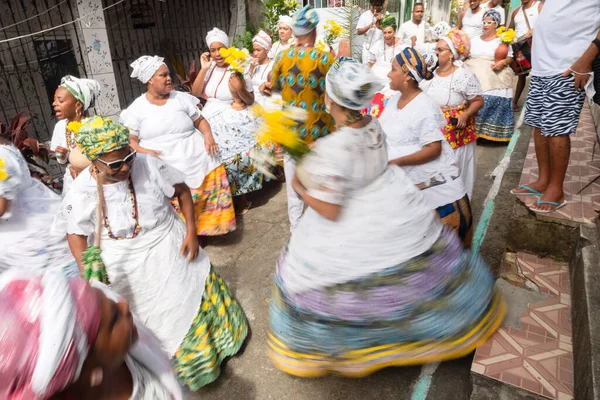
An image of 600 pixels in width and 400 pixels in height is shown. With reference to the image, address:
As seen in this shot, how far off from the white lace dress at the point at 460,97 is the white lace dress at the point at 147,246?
2533 millimetres

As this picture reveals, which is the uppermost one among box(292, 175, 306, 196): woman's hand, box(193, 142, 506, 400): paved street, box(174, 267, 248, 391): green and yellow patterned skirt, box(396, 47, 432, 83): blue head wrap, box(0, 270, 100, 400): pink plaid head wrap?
box(396, 47, 432, 83): blue head wrap

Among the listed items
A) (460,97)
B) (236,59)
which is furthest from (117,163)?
(460,97)

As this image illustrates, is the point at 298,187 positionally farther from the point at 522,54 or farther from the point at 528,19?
the point at 528,19

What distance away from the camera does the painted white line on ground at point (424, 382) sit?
2.53 m

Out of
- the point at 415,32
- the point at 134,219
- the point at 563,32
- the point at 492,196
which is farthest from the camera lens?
the point at 415,32

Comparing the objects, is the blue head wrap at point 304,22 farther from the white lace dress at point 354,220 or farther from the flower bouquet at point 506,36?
the flower bouquet at point 506,36

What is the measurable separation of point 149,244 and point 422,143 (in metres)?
1.94

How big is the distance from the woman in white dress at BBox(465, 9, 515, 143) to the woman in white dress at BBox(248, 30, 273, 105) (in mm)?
3024

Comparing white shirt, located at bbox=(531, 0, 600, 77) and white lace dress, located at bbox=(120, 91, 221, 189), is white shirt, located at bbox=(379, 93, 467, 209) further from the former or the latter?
white lace dress, located at bbox=(120, 91, 221, 189)

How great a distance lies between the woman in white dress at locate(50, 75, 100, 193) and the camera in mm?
3324

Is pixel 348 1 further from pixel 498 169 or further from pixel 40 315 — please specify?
pixel 40 315

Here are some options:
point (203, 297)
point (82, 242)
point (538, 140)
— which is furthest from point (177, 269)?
point (538, 140)

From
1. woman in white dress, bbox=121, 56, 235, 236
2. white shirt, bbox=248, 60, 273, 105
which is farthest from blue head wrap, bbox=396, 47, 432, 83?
A: white shirt, bbox=248, 60, 273, 105

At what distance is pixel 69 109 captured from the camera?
3.37 m
